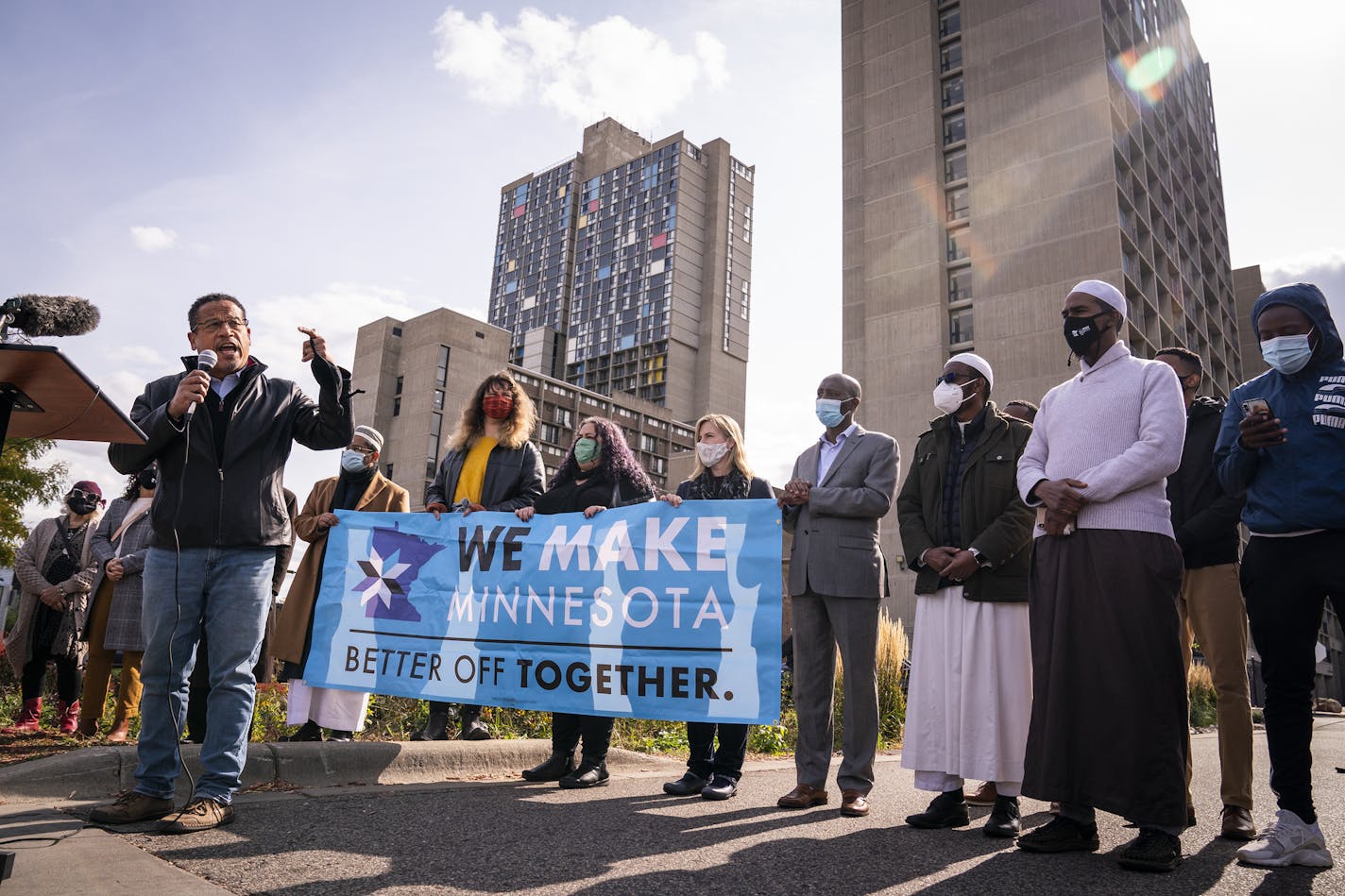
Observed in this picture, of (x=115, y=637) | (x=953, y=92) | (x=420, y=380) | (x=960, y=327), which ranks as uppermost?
(x=953, y=92)

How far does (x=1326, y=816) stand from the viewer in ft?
13.0

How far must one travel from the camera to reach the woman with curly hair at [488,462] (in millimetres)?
5359

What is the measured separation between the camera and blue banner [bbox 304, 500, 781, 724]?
14.5 ft

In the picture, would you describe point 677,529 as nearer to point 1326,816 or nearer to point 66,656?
point 1326,816

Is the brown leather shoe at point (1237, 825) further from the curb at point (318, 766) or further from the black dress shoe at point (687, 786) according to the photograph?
the curb at point (318, 766)

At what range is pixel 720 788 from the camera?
167 inches

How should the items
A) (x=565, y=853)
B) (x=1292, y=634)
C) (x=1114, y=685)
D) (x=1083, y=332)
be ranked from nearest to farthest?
(x=565, y=853) < (x=1114, y=685) < (x=1292, y=634) < (x=1083, y=332)

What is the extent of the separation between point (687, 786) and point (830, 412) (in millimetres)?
2014

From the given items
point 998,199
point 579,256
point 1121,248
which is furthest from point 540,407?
point 1121,248

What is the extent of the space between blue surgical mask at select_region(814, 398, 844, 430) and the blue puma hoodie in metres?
1.71

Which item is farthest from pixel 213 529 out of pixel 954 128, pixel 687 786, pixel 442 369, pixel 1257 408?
pixel 442 369

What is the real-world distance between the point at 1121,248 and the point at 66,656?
131 ft

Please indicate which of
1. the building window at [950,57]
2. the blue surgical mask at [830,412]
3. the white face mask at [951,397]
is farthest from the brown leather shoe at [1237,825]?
the building window at [950,57]

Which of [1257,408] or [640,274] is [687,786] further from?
[640,274]
